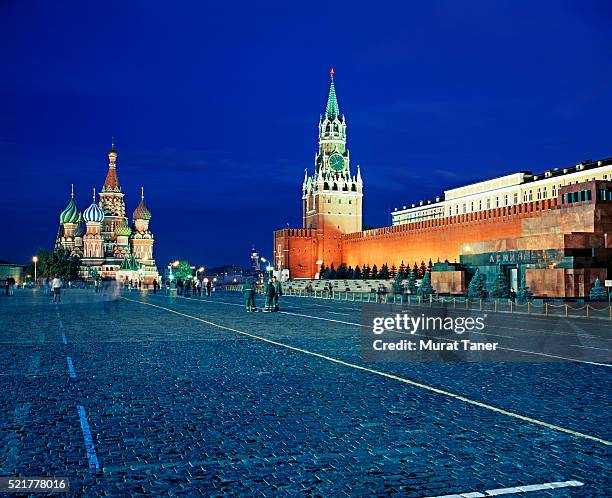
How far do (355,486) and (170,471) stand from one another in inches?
38.9

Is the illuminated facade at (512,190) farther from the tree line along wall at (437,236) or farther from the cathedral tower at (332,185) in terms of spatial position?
the cathedral tower at (332,185)

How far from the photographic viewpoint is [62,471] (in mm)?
3826

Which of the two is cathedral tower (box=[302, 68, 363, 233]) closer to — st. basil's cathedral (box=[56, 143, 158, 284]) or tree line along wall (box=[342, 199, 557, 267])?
tree line along wall (box=[342, 199, 557, 267])

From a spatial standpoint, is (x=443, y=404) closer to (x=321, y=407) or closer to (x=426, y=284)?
(x=321, y=407)

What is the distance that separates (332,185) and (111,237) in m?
29.7

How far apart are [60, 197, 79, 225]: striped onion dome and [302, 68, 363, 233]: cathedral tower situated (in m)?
30.0

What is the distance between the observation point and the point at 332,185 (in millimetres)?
80438

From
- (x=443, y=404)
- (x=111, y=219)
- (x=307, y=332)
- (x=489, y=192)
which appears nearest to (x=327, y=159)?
(x=489, y=192)

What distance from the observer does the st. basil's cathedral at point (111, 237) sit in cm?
8712

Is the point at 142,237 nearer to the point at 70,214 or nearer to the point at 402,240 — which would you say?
the point at 70,214

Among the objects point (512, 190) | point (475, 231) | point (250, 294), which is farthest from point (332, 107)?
point (250, 294)

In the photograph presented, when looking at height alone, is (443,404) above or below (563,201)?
below

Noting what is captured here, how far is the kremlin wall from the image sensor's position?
24.8 meters

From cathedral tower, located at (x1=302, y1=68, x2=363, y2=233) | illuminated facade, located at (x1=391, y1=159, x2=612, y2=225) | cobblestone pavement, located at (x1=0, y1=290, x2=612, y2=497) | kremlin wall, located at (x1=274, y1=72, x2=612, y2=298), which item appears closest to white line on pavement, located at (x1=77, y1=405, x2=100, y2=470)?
cobblestone pavement, located at (x1=0, y1=290, x2=612, y2=497)
